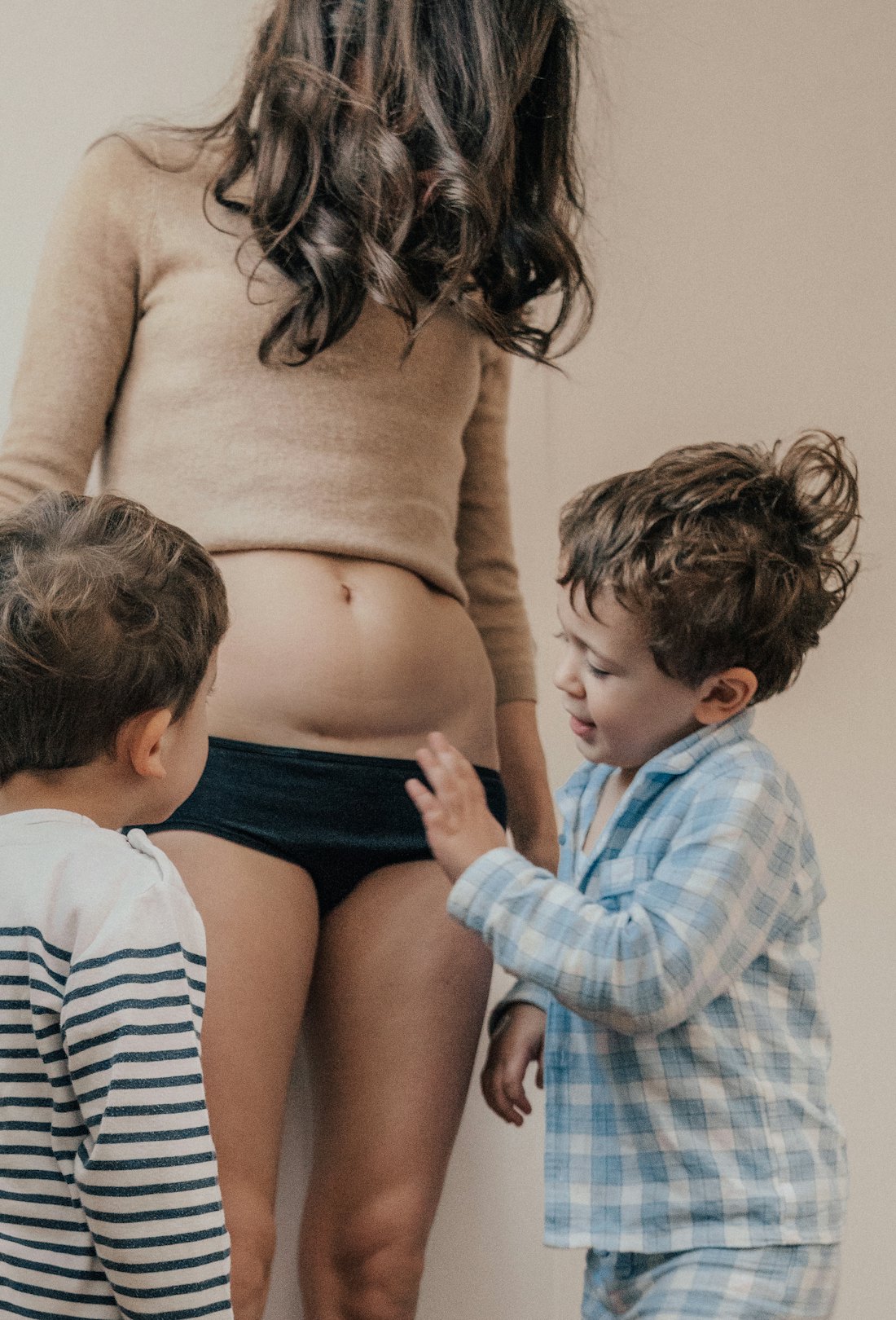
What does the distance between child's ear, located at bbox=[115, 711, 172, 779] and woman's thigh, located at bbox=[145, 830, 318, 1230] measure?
239 mm

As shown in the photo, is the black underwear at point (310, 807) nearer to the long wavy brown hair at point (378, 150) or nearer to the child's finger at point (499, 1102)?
the child's finger at point (499, 1102)

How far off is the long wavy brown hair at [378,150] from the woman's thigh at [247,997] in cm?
48

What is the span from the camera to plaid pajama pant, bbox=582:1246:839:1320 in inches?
41.3

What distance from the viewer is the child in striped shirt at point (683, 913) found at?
107cm

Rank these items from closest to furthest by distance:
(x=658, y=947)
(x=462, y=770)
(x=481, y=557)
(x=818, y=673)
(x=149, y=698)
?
(x=149, y=698) < (x=658, y=947) < (x=462, y=770) < (x=481, y=557) < (x=818, y=673)

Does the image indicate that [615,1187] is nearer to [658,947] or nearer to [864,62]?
[658,947]

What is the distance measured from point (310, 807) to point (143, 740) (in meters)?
0.28

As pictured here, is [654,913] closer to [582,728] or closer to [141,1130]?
[582,728]

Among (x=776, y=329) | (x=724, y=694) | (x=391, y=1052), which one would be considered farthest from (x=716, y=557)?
(x=776, y=329)

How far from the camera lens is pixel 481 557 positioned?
154 centimetres

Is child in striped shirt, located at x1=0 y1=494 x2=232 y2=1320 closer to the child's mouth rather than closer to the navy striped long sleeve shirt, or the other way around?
the navy striped long sleeve shirt

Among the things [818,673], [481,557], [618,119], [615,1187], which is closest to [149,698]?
[615,1187]

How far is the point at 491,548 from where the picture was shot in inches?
60.6

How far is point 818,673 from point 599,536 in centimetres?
85
